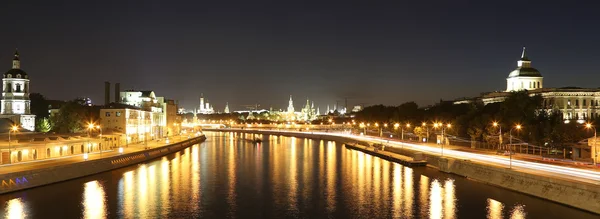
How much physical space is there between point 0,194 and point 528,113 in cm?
6415

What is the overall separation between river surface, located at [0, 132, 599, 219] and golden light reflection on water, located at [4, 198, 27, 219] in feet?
0.22

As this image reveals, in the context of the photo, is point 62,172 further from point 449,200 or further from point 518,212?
point 518,212

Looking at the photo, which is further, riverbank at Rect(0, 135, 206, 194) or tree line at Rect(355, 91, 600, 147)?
tree line at Rect(355, 91, 600, 147)

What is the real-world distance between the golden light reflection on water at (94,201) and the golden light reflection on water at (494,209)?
27635 mm

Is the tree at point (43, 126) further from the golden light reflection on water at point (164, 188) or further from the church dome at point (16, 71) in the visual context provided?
the golden light reflection on water at point (164, 188)

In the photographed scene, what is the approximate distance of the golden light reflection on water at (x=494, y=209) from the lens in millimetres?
35416

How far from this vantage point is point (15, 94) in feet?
313

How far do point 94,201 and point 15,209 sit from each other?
224 inches

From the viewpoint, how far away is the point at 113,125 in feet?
290

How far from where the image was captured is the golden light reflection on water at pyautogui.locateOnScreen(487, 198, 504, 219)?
35416 millimetres

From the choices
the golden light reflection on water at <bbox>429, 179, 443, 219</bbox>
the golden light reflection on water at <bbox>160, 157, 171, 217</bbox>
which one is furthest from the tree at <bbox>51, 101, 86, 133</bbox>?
the golden light reflection on water at <bbox>429, 179, 443, 219</bbox>

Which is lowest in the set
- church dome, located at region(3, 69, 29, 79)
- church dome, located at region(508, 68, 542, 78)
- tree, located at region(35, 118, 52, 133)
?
tree, located at region(35, 118, 52, 133)

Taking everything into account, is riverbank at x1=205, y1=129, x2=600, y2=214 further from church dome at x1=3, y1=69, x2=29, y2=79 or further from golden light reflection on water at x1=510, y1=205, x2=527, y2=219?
church dome at x1=3, y1=69, x2=29, y2=79

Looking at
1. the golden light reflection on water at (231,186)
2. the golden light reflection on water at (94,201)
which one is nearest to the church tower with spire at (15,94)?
the golden light reflection on water at (231,186)
